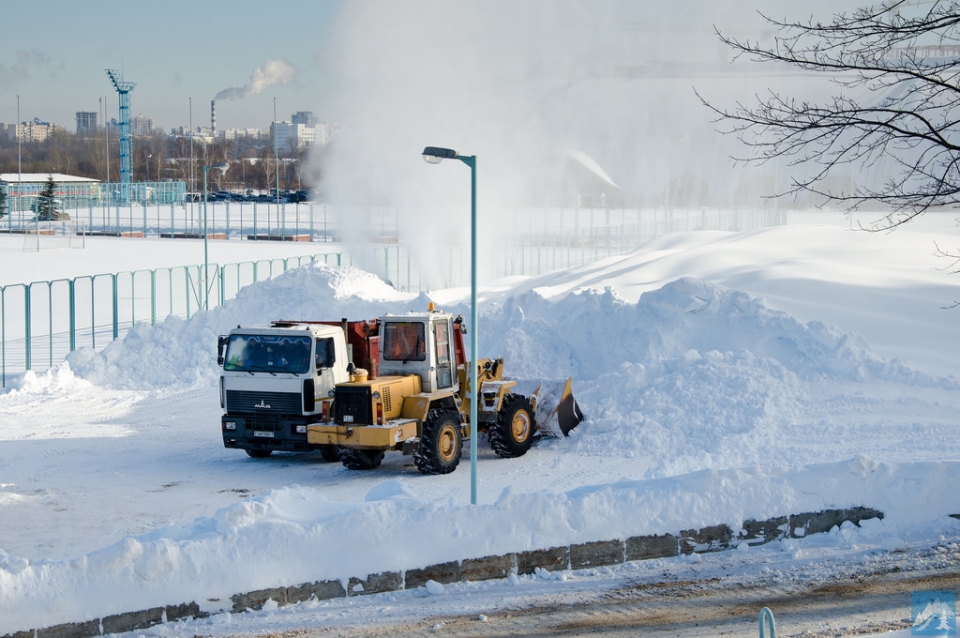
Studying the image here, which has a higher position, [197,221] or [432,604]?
[197,221]

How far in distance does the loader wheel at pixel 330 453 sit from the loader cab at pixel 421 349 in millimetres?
1364

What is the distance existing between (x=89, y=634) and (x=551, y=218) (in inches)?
2060

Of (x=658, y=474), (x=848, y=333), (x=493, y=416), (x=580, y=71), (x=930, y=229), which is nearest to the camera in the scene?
(x=658, y=474)

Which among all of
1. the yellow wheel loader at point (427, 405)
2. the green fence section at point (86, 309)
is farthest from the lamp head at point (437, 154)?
the green fence section at point (86, 309)

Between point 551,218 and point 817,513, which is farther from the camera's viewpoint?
point 551,218

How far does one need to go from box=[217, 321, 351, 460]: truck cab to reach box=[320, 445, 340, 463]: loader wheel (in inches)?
Result: 21.1

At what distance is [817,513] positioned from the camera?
11.1m

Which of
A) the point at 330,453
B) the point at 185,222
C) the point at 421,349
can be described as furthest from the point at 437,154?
the point at 185,222

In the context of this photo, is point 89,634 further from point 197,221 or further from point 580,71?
point 197,221

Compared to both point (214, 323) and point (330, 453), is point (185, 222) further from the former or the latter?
point (330, 453)

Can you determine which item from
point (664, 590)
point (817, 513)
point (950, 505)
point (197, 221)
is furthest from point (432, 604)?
point (197, 221)

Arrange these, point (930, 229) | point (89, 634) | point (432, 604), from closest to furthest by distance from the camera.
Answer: point (89, 634), point (432, 604), point (930, 229)

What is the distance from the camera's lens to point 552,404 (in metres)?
17.0

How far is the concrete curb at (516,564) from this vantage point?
865cm
